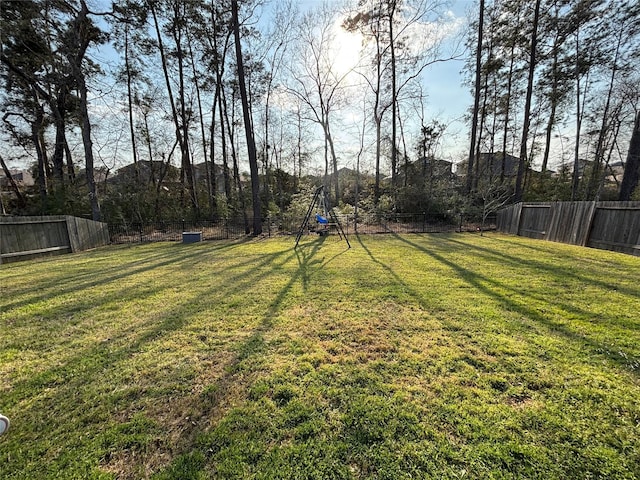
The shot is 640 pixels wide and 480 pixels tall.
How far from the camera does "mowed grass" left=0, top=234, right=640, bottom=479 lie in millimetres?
1367

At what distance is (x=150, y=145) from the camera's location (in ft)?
50.2

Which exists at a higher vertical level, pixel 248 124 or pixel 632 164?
pixel 248 124

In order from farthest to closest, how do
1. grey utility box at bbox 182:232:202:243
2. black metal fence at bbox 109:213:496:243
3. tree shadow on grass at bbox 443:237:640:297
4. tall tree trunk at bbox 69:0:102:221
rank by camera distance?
black metal fence at bbox 109:213:496:243 < grey utility box at bbox 182:232:202:243 < tall tree trunk at bbox 69:0:102:221 < tree shadow on grass at bbox 443:237:640:297

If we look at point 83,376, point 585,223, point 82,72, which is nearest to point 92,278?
point 83,376

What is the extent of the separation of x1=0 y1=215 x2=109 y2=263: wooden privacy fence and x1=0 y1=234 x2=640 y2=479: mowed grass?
4187 mm

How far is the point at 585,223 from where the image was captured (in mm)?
7410

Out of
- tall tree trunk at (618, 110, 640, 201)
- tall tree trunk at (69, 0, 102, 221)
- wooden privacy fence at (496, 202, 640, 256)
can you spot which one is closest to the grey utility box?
tall tree trunk at (69, 0, 102, 221)

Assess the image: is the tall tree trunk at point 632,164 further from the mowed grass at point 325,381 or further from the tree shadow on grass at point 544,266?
the mowed grass at point 325,381

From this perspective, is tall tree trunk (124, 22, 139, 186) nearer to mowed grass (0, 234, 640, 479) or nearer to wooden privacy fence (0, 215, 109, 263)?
wooden privacy fence (0, 215, 109, 263)

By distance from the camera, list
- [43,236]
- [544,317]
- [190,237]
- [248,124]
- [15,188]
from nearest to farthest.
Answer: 1. [544,317]
2. [43,236]
3. [190,237]
4. [248,124]
5. [15,188]

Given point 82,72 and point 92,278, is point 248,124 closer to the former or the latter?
point 82,72

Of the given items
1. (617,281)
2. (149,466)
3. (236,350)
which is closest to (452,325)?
(236,350)

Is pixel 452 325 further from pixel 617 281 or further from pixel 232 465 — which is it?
pixel 617 281

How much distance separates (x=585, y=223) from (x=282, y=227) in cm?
1099
